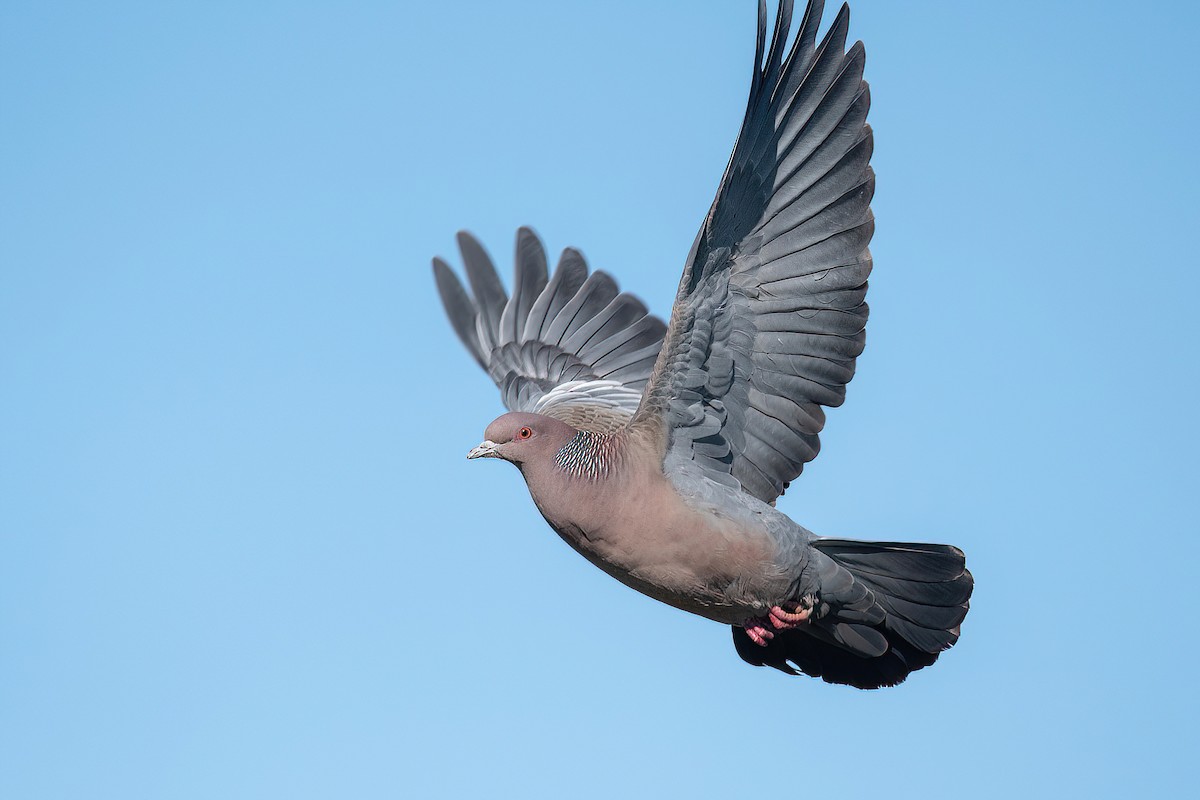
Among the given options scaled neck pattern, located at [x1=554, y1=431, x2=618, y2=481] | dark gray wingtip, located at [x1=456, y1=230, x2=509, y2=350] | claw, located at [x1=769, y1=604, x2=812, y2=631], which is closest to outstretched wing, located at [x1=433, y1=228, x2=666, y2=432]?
dark gray wingtip, located at [x1=456, y1=230, x2=509, y2=350]

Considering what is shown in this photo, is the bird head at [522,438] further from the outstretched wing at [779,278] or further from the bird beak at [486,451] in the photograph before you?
the outstretched wing at [779,278]

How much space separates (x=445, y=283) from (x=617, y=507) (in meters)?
3.47

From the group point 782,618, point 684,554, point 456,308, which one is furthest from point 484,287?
point 782,618

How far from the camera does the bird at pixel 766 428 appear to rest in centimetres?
711

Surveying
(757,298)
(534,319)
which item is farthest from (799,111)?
(534,319)

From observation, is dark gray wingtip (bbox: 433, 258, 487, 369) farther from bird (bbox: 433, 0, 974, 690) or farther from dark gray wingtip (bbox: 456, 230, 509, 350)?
bird (bbox: 433, 0, 974, 690)

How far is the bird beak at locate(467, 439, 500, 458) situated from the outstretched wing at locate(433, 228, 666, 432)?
1.97 m

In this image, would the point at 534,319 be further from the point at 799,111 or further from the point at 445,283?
the point at 799,111

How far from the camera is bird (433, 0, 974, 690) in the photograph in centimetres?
711

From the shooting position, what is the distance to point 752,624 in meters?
7.99

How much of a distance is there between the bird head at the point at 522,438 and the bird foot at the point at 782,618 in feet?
4.64

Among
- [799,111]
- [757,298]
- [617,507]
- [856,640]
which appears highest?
[799,111]

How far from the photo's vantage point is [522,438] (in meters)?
7.71

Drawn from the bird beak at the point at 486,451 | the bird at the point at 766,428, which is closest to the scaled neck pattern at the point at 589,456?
the bird at the point at 766,428
